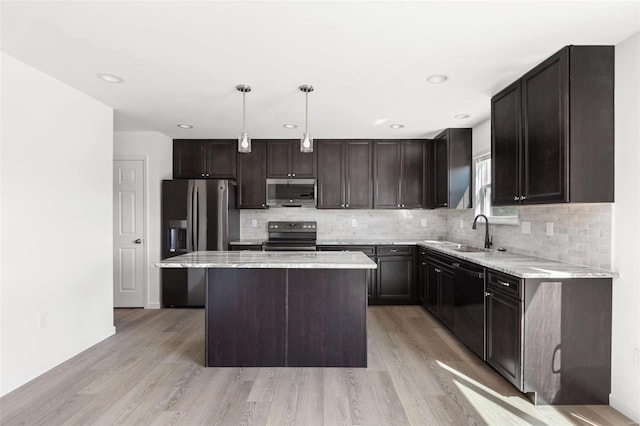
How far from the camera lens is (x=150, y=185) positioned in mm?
4887

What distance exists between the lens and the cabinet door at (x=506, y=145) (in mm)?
2973

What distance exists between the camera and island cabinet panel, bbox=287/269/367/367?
300 cm

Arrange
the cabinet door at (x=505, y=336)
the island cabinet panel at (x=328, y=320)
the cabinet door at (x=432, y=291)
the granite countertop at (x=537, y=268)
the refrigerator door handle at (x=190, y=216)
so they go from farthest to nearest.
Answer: the refrigerator door handle at (x=190, y=216), the cabinet door at (x=432, y=291), the island cabinet panel at (x=328, y=320), the cabinet door at (x=505, y=336), the granite countertop at (x=537, y=268)

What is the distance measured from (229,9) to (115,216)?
3.86 metres

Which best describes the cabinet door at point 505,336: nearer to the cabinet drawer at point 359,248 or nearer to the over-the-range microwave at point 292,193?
the cabinet drawer at point 359,248

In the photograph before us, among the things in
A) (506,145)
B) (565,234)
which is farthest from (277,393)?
(506,145)

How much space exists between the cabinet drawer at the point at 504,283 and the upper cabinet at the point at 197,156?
149 inches

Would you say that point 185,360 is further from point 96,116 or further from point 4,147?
point 96,116

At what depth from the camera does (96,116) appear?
140 inches

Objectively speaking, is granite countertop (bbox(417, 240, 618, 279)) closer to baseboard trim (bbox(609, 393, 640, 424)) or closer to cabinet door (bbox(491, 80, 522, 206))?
cabinet door (bbox(491, 80, 522, 206))

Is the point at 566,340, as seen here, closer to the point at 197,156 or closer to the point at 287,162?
→ the point at 287,162

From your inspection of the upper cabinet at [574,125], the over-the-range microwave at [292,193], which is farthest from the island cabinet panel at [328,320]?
the over-the-range microwave at [292,193]

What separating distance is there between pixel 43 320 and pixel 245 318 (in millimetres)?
1591

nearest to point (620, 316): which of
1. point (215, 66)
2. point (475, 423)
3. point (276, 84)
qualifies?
point (475, 423)
